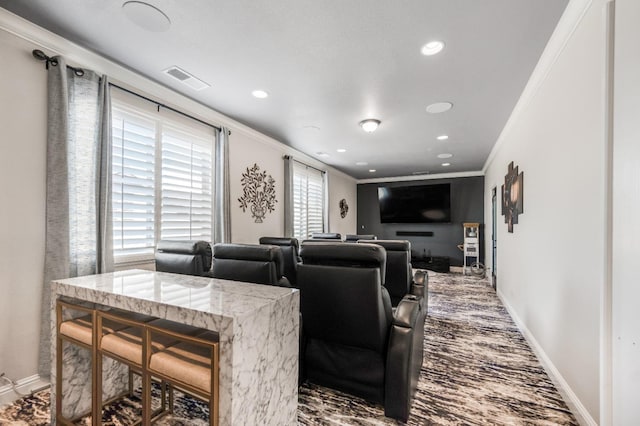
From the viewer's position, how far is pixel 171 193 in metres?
3.37

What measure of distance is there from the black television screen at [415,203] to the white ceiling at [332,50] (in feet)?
14.0

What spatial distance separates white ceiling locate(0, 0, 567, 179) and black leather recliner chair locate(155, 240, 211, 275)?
1.76 m

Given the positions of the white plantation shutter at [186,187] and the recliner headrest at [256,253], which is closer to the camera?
the recliner headrest at [256,253]

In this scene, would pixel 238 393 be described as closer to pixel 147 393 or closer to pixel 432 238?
pixel 147 393

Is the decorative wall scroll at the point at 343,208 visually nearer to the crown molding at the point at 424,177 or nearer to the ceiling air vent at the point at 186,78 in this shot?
the crown molding at the point at 424,177

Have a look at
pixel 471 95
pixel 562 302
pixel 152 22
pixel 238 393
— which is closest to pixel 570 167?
pixel 562 302

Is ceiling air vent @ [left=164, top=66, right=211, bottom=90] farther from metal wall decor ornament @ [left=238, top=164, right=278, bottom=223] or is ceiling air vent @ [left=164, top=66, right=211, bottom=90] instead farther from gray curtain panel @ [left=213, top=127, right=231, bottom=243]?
metal wall decor ornament @ [left=238, top=164, right=278, bottom=223]

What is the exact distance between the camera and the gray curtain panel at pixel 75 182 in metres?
2.23

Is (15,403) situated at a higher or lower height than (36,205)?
lower

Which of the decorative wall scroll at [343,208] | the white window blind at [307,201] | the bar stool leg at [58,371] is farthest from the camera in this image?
the decorative wall scroll at [343,208]

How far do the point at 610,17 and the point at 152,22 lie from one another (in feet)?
9.23

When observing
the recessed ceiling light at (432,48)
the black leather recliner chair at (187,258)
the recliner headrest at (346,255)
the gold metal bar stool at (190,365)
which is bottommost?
the gold metal bar stool at (190,365)

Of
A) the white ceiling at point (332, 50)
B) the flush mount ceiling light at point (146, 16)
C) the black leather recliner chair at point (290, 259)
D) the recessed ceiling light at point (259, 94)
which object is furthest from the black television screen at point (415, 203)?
the flush mount ceiling light at point (146, 16)

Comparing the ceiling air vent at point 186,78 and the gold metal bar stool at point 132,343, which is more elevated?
the ceiling air vent at point 186,78
